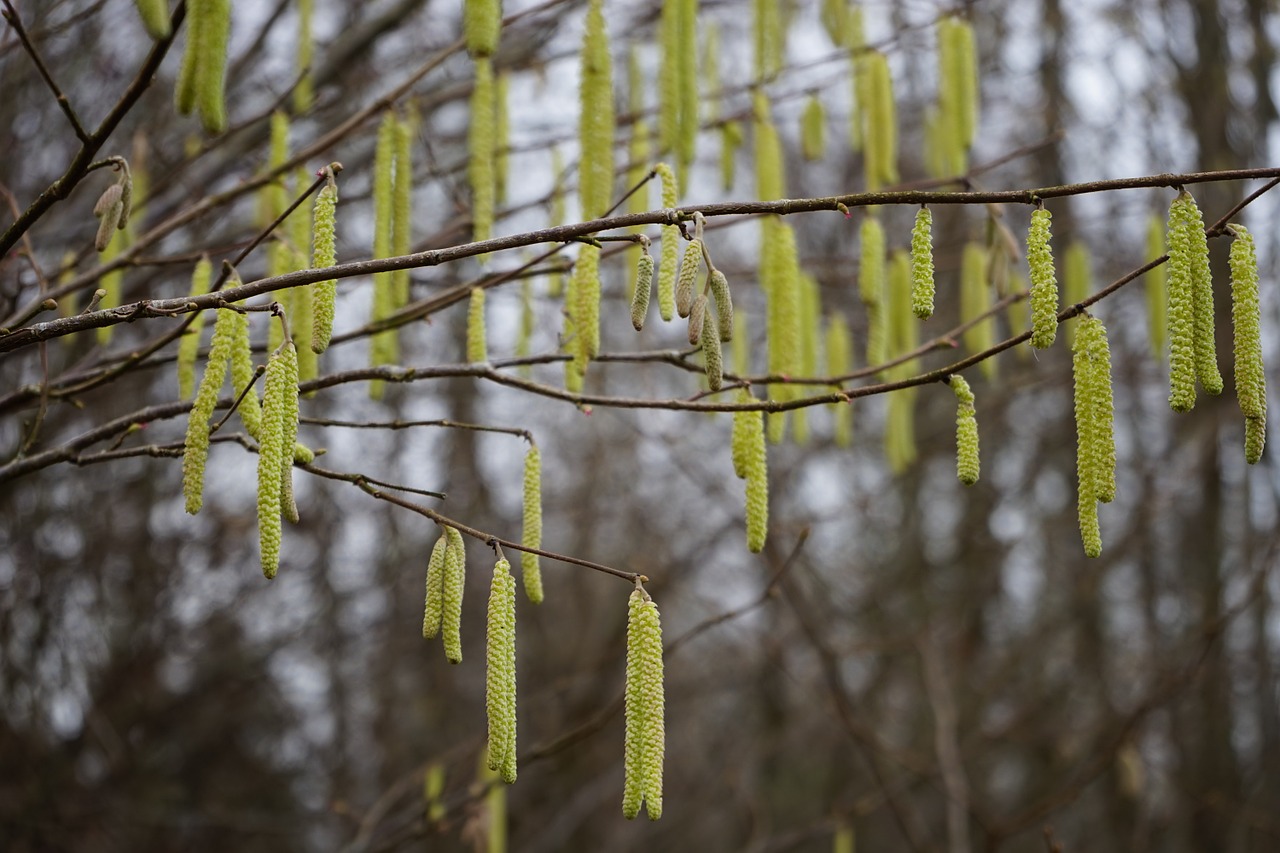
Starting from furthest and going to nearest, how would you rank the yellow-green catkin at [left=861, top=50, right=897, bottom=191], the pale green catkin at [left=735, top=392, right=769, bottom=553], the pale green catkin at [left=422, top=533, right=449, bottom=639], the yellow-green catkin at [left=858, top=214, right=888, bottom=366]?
the yellow-green catkin at [left=861, top=50, right=897, bottom=191]
the yellow-green catkin at [left=858, top=214, right=888, bottom=366]
the pale green catkin at [left=735, top=392, right=769, bottom=553]
the pale green catkin at [left=422, top=533, right=449, bottom=639]

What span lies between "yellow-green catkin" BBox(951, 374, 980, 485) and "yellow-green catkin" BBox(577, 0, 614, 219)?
932 millimetres

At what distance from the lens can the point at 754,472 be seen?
6.57 ft

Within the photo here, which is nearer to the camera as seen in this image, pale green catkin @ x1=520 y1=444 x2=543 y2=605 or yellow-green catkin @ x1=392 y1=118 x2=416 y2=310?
pale green catkin @ x1=520 y1=444 x2=543 y2=605

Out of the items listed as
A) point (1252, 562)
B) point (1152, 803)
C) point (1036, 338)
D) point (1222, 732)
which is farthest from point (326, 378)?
point (1152, 803)

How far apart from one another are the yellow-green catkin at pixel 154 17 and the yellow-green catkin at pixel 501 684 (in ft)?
2.81

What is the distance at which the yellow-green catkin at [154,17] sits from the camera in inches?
59.5

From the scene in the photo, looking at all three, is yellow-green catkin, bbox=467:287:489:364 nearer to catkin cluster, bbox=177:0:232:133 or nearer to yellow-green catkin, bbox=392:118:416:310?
yellow-green catkin, bbox=392:118:416:310

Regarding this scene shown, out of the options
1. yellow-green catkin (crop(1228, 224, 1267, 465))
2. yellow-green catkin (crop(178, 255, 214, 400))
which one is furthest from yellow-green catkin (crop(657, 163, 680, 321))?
yellow-green catkin (crop(178, 255, 214, 400))

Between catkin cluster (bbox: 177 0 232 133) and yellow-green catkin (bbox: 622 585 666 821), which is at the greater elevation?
catkin cluster (bbox: 177 0 232 133)

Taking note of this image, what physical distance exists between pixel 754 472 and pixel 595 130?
2.85ft

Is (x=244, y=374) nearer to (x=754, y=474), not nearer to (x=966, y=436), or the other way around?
(x=754, y=474)

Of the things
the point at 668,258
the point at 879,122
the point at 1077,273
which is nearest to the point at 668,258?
the point at 668,258

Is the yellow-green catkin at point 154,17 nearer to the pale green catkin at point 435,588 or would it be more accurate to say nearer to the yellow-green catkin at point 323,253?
the yellow-green catkin at point 323,253

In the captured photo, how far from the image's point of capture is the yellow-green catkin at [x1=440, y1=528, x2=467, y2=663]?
1.68 meters
